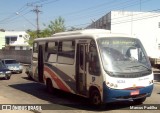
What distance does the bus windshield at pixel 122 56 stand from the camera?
12305mm

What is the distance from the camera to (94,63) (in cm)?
1272

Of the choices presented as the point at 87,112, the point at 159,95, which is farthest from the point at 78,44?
the point at 159,95

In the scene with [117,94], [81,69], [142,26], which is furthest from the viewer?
[142,26]

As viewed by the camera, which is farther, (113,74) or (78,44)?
(78,44)

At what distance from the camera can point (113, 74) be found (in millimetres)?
12070

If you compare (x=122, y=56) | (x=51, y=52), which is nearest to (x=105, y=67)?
(x=122, y=56)

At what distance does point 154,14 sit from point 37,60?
148ft

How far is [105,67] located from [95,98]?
135 centimetres

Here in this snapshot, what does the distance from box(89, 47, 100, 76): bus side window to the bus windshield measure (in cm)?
28

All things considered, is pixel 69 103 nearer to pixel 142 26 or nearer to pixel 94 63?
pixel 94 63

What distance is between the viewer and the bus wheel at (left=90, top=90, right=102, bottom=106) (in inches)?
496

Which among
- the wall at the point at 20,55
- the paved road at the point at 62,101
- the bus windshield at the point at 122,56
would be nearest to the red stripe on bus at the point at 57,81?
the paved road at the point at 62,101

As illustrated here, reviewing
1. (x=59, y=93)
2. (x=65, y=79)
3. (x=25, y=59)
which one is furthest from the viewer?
(x=25, y=59)

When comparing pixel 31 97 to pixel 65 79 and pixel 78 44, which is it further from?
pixel 78 44
